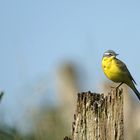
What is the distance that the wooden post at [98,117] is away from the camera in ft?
16.1

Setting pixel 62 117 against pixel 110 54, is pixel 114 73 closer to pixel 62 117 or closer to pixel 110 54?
pixel 110 54

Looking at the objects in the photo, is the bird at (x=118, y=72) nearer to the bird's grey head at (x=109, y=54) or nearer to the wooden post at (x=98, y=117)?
the bird's grey head at (x=109, y=54)

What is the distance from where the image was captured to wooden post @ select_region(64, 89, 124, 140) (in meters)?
4.91

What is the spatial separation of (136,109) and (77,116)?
698 cm

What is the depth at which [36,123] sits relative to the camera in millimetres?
7699

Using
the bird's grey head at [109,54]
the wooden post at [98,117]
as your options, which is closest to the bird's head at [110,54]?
the bird's grey head at [109,54]

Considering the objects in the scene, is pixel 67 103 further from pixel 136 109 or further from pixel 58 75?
pixel 58 75

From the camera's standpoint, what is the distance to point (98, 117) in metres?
4.96

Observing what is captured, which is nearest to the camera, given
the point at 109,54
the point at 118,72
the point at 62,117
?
the point at 118,72

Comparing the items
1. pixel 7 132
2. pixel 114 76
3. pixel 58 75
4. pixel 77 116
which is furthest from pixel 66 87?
pixel 77 116

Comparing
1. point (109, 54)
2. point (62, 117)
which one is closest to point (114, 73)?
point (109, 54)

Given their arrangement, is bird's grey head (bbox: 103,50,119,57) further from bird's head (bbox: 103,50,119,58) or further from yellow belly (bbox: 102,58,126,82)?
yellow belly (bbox: 102,58,126,82)

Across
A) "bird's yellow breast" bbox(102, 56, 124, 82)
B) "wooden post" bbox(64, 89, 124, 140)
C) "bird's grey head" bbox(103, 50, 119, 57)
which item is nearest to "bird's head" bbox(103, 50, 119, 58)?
"bird's grey head" bbox(103, 50, 119, 57)

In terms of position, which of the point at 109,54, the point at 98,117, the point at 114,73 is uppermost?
the point at 109,54
